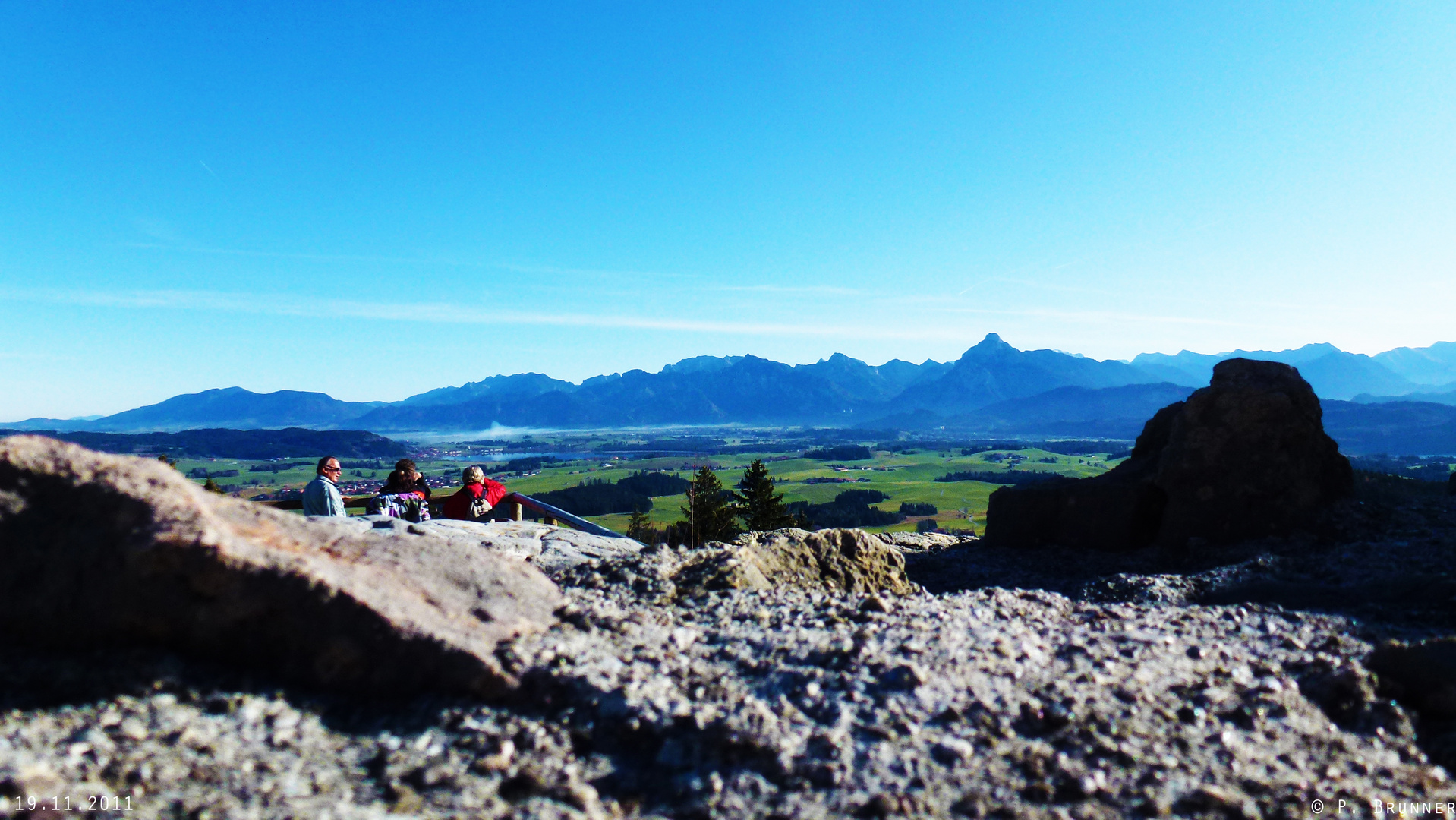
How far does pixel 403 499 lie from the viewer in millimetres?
12078

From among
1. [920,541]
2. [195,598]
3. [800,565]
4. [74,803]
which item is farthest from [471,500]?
[920,541]

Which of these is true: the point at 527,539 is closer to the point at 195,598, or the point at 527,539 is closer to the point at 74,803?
the point at 195,598

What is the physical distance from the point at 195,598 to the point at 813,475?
442 feet

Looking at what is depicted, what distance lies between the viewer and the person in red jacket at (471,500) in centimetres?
1291

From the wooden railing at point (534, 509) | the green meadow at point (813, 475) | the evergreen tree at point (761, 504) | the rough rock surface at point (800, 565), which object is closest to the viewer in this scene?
the rough rock surface at point (800, 565)

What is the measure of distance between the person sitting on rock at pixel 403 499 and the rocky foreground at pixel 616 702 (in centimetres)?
579

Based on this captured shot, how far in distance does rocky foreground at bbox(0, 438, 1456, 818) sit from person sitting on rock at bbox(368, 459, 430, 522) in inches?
228

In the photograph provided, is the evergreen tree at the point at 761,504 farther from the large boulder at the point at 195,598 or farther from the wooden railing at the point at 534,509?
the large boulder at the point at 195,598

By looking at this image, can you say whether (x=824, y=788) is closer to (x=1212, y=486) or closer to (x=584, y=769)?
(x=584, y=769)

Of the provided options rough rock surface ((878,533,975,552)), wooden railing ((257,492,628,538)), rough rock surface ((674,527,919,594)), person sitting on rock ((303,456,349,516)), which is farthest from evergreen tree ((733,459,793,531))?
person sitting on rock ((303,456,349,516))

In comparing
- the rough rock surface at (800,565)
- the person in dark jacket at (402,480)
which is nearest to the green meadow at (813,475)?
the person in dark jacket at (402,480)

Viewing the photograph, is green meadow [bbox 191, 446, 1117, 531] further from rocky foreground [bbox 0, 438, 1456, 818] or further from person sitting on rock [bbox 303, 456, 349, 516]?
rocky foreground [bbox 0, 438, 1456, 818]

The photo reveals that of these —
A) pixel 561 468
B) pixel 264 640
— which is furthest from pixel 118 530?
pixel 561 468

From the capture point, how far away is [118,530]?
4.98 meters
